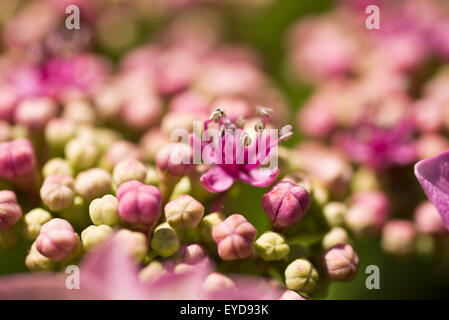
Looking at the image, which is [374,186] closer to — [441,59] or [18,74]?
[441,59]

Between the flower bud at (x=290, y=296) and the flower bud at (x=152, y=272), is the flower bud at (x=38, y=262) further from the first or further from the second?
the flower bud at (x=290, y=296)

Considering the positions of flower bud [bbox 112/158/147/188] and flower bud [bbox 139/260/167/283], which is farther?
flower bud [bbox 112/158/147/188]

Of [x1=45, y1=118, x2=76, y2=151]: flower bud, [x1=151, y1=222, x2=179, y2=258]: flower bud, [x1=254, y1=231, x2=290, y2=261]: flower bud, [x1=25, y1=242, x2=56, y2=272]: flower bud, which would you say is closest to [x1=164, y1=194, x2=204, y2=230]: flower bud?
[x1=151, y1=222, x2=179, y2=258]: flower bud

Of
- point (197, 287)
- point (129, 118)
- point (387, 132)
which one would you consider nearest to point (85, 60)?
point (129, 118)

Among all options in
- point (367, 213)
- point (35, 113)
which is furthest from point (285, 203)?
point (35, 113)

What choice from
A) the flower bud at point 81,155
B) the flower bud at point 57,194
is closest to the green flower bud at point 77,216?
the flower bud at point 57,194

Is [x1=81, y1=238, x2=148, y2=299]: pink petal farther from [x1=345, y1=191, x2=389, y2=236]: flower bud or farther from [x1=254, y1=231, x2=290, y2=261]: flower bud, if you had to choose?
[x1=345, y1=191, x2=389, y2=236]: flower bud

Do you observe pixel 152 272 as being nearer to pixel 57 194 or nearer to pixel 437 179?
pixel 57 194
